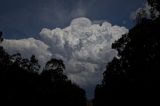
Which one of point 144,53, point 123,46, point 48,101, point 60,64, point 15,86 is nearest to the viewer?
point 144,53

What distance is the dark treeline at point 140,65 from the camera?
46.0 m

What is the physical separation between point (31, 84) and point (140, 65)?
30.1 meters

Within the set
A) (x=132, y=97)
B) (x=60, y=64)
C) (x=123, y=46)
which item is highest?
(x=60, y=64)

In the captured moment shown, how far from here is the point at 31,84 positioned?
77.8 meters

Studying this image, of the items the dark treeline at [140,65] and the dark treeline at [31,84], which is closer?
the dark treeline at [140,65]

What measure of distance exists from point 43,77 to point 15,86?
20.2m

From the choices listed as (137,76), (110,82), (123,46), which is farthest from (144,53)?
(110,82)

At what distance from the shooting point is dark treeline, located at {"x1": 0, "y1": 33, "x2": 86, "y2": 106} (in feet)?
218

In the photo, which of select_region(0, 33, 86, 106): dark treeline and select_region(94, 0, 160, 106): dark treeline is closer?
select_region(94, 0, 160, 106): dark treeline

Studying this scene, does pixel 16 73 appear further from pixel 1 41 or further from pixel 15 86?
pixel 1 41

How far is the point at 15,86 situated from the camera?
6875cm

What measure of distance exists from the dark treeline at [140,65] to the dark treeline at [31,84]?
59.2 feet

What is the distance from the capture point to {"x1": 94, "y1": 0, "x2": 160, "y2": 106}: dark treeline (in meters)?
46.0

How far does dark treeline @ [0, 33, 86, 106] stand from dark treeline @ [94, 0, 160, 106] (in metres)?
18.0
